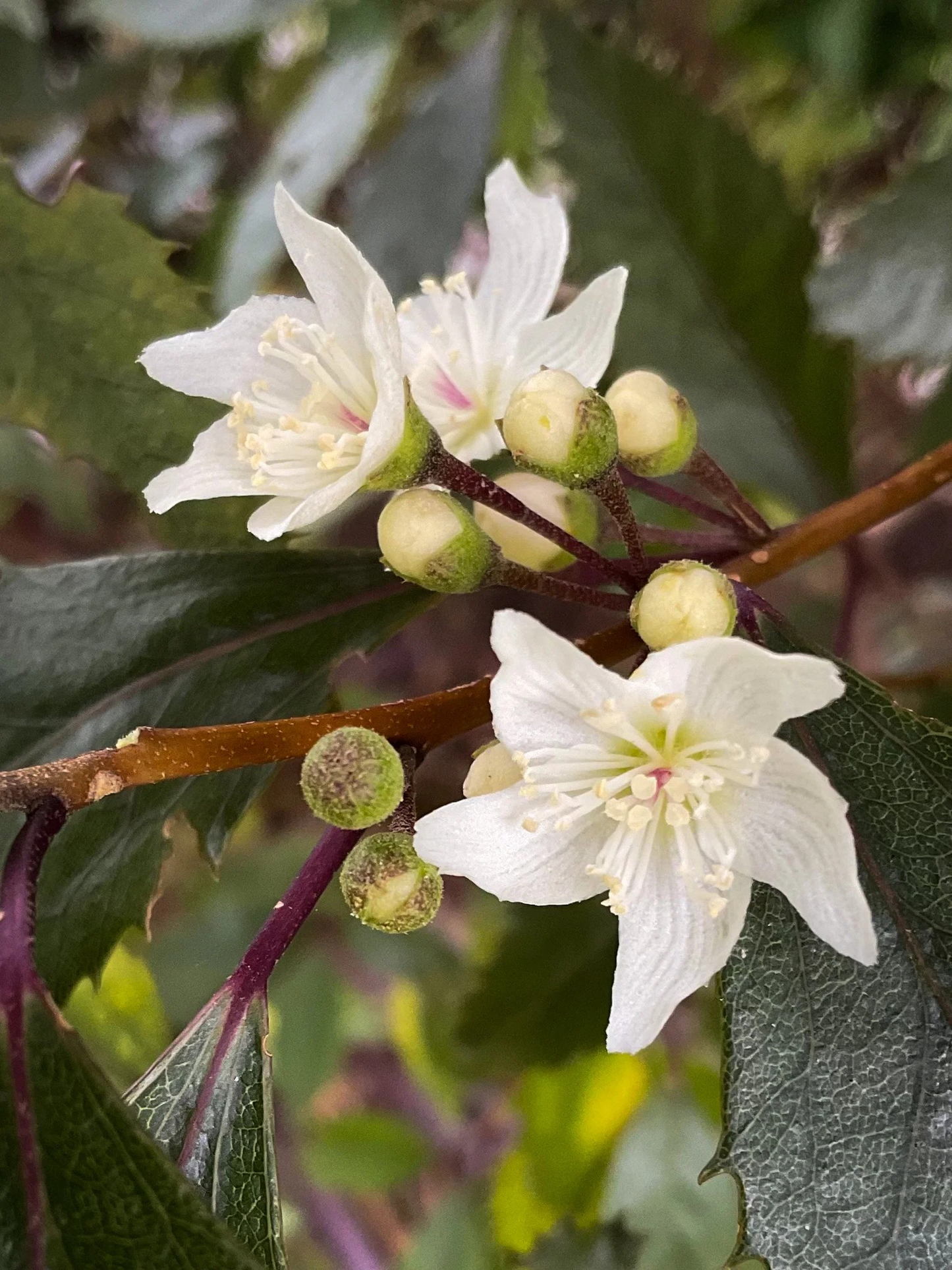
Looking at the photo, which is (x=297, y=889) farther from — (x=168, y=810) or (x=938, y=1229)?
(x=938, y=1229)

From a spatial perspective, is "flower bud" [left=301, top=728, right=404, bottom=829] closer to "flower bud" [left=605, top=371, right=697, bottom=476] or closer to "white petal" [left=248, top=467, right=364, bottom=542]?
"white petal" [left=248, top=467, right=364, bottom=542]

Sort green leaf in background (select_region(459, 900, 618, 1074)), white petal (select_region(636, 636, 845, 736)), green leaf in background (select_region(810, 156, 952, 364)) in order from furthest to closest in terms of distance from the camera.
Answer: green leaf in background (select_region(459, 900, 618, 1074)) → green leaf in background (select_region(810, 156, 952, 364)) → white petal (select_region(636, 636, 845, 736))

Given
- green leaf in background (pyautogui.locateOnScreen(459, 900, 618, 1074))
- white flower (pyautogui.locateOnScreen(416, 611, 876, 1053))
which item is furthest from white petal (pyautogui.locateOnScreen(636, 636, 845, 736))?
green leaf in background (pyautogui.locateOnScreen(459, 900, 618, 1074))

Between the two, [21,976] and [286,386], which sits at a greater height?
[286,386]

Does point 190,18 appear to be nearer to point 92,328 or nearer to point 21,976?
point 92,328

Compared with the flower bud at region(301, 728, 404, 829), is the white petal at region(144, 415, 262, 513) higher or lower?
lower

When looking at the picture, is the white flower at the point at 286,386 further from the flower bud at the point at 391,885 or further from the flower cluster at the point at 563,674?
the flower bud at the point at 391,885

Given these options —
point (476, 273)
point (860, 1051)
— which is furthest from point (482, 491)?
point (476, 273)

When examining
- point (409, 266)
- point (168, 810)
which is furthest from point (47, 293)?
point (409, 266)
